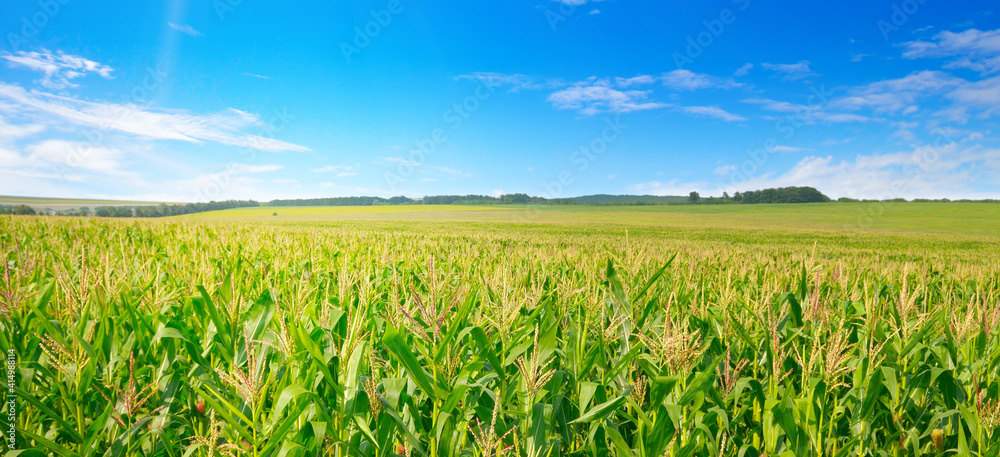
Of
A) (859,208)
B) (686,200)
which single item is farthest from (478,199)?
(859,208)

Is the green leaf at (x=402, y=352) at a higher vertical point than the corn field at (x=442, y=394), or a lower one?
higher

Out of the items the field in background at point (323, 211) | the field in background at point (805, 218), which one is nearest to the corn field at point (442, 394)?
the field in background at point (805, 218)

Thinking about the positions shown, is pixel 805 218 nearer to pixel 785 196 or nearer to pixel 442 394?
pixel 785 196

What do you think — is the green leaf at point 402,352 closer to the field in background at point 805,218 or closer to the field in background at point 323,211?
the field in background at point 805,218

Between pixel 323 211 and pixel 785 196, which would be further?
pixel 785 196

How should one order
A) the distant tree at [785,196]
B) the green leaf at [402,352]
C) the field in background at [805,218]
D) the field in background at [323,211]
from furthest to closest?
the distant tree at [785,196] → the field in background at [323,211] → the field in background at [805,218] → the green leaf at [402,352]

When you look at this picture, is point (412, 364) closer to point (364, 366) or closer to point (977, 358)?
point (364, 366)

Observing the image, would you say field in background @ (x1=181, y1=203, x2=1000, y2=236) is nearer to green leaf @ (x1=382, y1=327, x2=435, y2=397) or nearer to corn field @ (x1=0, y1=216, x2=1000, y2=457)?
corn field @ (x1=0, y1=216, x2=1000, y2=457)

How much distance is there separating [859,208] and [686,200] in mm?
34260

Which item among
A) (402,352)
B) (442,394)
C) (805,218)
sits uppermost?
(402,352)

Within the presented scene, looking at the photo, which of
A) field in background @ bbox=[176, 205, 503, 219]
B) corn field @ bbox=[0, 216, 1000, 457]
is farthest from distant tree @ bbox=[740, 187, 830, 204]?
corn field @ bbox=[0, 216, 1000, 457]

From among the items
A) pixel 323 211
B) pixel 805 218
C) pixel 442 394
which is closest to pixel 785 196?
pixel 805 218

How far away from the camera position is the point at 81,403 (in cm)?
189

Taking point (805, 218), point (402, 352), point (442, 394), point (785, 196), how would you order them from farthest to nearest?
point (785, 196), point (805, 218), point (442, 394), point (402, 352)
